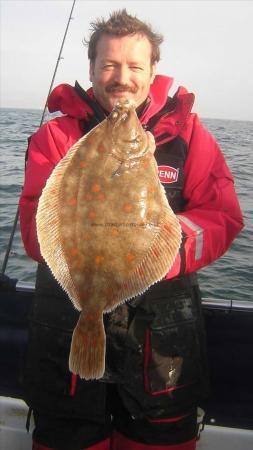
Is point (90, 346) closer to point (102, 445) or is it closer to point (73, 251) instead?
point (73, 251)

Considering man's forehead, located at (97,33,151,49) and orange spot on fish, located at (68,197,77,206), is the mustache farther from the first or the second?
orange spot on fish, located at (68,197,77,206)

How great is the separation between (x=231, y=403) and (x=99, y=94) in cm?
224

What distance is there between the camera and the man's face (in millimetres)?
2424

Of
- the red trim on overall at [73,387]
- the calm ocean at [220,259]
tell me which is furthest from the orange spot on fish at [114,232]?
the calm ocean at [220,259]

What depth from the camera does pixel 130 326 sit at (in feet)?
8.02

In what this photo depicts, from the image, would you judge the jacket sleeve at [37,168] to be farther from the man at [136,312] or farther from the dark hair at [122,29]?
the dark hair at [122,29]

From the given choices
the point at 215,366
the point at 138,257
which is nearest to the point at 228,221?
the point at 138,257

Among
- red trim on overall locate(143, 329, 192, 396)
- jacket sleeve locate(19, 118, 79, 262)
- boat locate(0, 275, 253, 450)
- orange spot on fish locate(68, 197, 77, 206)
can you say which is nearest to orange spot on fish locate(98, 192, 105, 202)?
orange spot on fish locate(68, 197, 77, 206)

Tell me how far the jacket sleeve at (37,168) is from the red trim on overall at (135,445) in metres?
1.17

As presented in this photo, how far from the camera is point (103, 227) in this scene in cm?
199

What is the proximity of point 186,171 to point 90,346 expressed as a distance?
1.12 meters

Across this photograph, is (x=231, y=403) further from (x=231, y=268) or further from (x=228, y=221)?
(x=231, y=268)

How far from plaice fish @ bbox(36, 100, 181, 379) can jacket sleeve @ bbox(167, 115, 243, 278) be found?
22 cm

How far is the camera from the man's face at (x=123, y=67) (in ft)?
7.95
